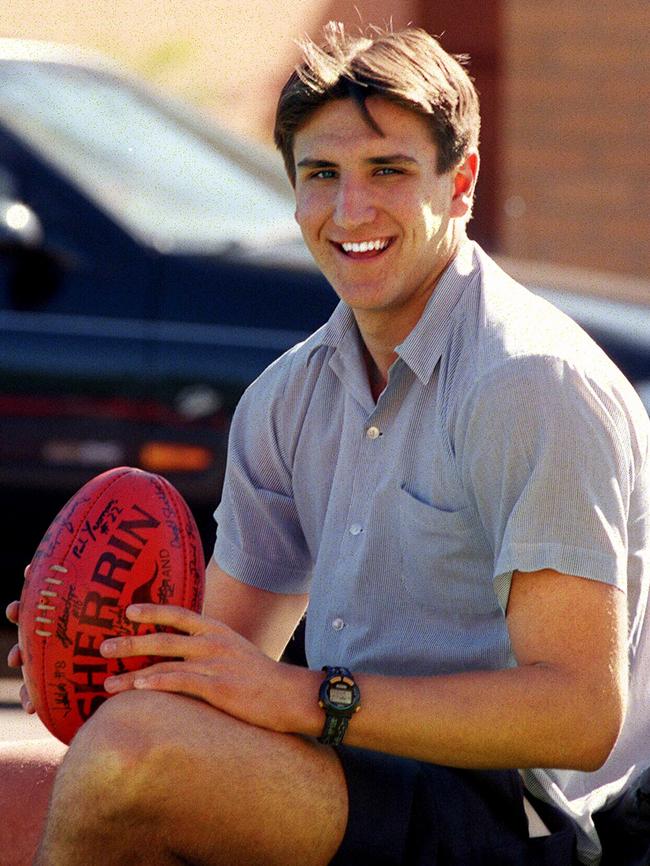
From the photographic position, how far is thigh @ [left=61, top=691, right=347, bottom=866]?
103 inches

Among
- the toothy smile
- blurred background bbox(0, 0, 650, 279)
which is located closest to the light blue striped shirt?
the toothy smile

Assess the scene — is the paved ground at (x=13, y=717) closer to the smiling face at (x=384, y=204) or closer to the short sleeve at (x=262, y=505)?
the short sleeve at (x=262, y=505)

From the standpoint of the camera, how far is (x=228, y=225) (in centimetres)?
602

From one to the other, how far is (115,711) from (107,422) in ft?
9.90

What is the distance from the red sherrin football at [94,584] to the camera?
286 cm

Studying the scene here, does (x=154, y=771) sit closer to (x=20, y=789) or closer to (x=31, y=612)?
(x=31, y=612)

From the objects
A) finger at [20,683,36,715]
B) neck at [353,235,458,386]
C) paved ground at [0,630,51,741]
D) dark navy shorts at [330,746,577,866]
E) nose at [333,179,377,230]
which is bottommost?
paved ground at [0,630,51,741]

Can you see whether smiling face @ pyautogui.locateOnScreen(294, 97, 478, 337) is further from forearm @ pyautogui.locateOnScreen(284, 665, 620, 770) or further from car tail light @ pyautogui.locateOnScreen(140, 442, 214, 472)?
car tail light @ pyautogui.locateOnScreen(140, 442, 214, 472)

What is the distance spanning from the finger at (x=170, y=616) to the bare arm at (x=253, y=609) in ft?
1.91

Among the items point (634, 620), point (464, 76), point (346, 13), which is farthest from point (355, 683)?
point (346, 13)

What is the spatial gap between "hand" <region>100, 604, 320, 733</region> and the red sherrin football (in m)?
0.08

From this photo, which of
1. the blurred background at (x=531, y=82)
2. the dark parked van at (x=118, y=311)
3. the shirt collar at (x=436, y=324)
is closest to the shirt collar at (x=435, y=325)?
the shirt collar at (x=436, y=324)

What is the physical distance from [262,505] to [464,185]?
69cm

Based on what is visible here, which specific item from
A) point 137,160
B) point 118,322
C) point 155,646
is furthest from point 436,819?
point 137,160
